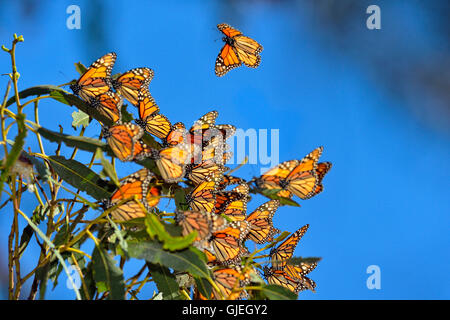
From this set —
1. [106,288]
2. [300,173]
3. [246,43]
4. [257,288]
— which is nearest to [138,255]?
[106,288]

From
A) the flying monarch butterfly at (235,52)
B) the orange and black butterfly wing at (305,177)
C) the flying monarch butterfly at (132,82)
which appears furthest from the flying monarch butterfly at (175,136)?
the flying monarch butterfly at (235,52)

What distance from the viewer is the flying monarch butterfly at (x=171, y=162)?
90 cm

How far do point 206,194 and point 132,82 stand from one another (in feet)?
0.91

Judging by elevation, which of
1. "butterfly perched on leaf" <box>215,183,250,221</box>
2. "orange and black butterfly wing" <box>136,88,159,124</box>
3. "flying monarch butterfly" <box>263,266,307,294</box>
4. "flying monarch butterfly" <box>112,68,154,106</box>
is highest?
"flying monarch butterfly" <box>112,68,154,106</box>

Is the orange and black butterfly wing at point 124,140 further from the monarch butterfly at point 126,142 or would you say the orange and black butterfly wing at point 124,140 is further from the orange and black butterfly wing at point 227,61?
the orange and black butterfly wing at point 227,61

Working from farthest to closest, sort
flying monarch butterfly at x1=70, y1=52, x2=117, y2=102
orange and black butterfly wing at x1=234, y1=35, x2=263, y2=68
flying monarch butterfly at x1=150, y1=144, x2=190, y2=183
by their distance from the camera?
Result: orange and black butterfly wing at x1=234, y1=35, x2=263, y2=68
flying monarch butterfly at x1=70, y1=52, x2=117, y2=102
flying monarch butterfly at x1=150, y1=144, x2=190, y2=183

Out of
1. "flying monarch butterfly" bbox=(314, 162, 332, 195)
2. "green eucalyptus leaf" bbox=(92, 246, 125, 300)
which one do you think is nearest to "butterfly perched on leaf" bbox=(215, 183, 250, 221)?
"flying monarch butterfly" bbox=(314, 162, 332, 195)

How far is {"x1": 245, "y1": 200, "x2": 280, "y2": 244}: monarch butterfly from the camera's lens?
1048 mm

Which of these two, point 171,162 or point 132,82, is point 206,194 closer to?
point 171,162

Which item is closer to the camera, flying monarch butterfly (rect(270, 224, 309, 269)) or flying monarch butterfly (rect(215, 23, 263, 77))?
flying monarch butterfly (rect(270, 224, 309, 269))

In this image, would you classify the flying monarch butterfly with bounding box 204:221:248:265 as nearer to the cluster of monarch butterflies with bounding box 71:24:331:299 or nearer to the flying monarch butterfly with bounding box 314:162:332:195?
the cluster of monarch butterflies with bounding box 71:24:331:299

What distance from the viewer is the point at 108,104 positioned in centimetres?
99

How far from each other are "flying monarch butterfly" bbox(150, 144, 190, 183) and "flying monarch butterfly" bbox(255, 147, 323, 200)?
0.13m
